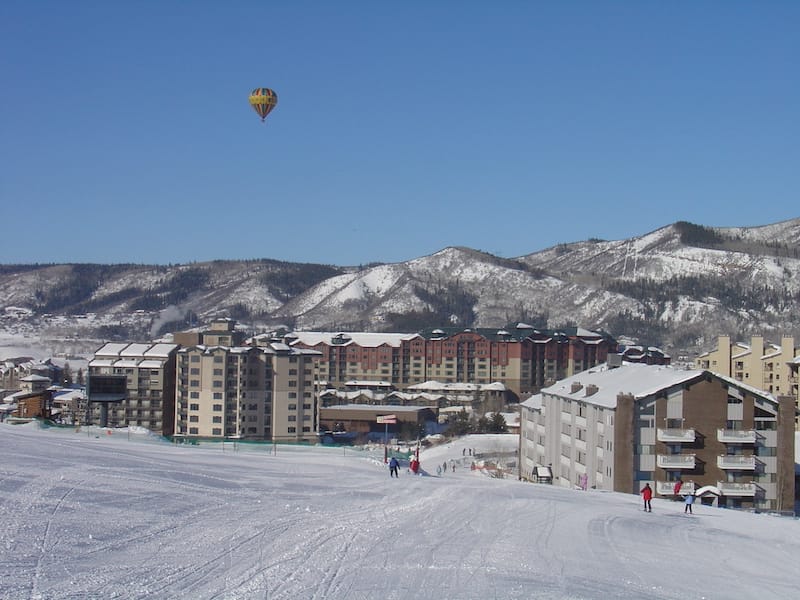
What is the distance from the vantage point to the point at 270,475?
76.1ft

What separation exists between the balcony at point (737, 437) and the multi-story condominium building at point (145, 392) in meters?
38.6

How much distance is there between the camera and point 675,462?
3322 centimetres

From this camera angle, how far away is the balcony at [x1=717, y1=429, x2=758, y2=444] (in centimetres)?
3362

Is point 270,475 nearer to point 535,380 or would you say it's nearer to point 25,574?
point 25,574

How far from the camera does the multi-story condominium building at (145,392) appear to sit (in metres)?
62.9

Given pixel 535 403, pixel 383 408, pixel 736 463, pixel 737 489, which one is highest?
pixel 535 403

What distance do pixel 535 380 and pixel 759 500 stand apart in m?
65.5

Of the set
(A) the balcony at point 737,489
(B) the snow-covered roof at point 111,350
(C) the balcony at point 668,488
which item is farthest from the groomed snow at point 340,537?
(B) the snow-covered roof at point 111,350

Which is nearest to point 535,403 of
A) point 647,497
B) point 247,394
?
point 247,394

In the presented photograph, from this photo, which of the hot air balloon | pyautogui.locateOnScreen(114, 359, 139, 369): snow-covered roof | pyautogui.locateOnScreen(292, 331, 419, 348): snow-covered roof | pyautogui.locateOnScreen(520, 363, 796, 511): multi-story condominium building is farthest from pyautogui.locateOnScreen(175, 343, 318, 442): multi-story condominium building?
pyautogui.locateOnScreen(292, 331, 419, 348): snow-covered roof

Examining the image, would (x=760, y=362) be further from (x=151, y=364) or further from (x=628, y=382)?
(x=151, y=364)

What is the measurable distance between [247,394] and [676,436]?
32.4 metres

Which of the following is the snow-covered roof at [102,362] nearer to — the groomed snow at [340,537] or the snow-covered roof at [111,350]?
the snow-covered roof at [111,350]

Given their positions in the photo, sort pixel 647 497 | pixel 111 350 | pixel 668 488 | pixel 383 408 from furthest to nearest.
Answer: pixel 383 408
pixel 111 350
pixel 668 488
pixel 647 497
